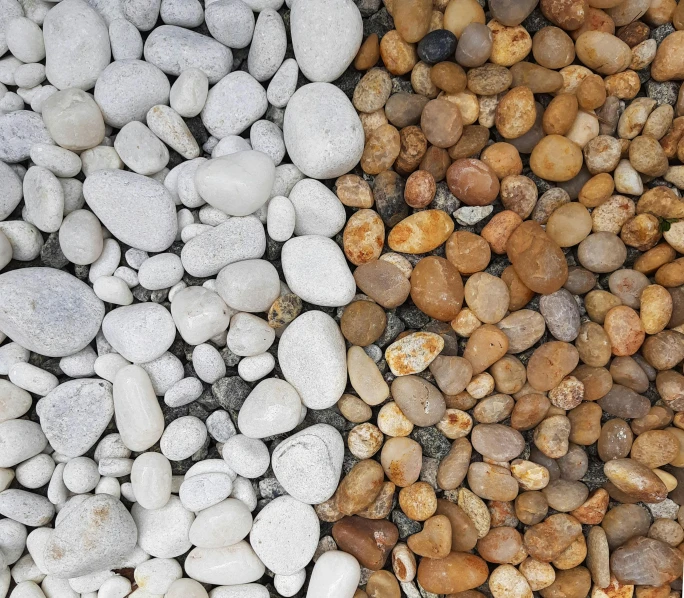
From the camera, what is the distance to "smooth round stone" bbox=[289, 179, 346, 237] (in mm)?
1100

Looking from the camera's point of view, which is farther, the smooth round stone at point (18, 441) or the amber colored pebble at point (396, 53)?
the amber colored pebble at point (396, 53)

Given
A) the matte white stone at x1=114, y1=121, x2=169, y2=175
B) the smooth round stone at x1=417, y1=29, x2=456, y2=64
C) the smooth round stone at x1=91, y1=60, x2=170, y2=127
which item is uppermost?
the smooth round stone at x1=417, y1=29, x2=456, y2=64

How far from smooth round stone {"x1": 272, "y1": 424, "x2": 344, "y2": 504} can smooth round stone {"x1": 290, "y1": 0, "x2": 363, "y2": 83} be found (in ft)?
2.28

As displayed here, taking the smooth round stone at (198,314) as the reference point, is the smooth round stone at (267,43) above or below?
above

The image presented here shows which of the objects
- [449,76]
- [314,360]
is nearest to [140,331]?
[314,360]

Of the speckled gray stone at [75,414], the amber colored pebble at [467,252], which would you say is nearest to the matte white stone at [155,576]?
the speckled gray stone at [75,414]

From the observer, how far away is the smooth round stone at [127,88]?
107 cm

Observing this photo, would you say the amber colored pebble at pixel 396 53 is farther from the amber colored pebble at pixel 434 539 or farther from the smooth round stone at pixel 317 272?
the amber colored pebble at pixel 434 539

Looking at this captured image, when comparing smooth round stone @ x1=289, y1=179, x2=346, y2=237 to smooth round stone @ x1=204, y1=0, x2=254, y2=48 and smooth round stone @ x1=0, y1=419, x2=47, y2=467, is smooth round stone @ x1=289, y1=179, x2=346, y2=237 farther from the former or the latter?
smooth round stone @ x1=0, y1=419, x2=47, y2=467

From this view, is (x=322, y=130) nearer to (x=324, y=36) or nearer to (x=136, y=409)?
(x=324, y=36)

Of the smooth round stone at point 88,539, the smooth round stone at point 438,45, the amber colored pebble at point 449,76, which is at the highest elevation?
the smooth round stone at point 438,45

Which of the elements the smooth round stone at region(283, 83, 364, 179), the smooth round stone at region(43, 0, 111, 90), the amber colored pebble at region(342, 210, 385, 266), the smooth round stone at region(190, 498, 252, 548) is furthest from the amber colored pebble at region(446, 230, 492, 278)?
the smooth round stone at region(43, 0, 111, 90)

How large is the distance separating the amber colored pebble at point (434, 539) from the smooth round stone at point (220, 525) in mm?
320

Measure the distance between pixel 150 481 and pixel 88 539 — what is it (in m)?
0.13
